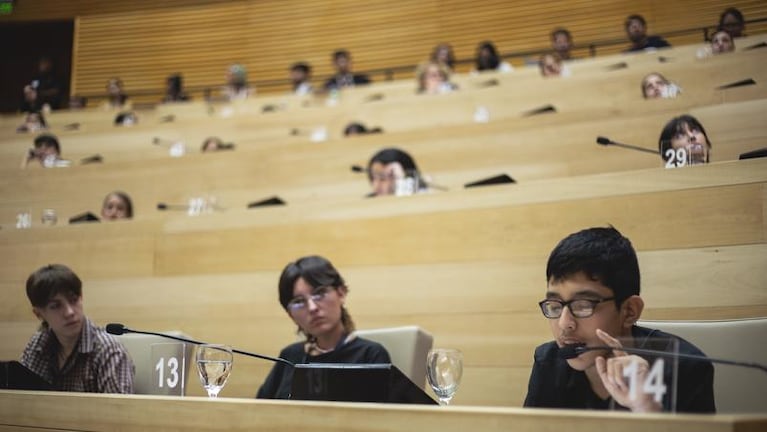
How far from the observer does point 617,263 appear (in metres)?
1.15

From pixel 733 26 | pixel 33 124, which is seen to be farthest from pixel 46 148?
pixel 733 26

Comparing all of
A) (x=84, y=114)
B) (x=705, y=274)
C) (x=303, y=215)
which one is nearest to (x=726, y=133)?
(x=705, y=274)

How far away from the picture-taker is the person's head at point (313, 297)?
6.02ft

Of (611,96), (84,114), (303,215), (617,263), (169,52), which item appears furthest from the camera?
(169,52)

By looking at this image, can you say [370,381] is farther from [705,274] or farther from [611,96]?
[611,96]

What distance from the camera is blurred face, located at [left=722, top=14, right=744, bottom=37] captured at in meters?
4.16

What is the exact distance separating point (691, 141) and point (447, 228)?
0.72 meters

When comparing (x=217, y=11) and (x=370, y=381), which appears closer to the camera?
(x=370, y=381)

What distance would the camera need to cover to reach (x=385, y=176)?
2.97 meters

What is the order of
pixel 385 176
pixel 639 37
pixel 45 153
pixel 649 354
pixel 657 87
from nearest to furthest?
pixel 649 354 < pixel 385 176 < pixel 657 87 < pixel 45 153 < pixel 639 37

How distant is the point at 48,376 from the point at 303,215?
93 centimetres

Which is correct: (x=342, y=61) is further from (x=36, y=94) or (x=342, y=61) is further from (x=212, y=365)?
(x=212, y=365)

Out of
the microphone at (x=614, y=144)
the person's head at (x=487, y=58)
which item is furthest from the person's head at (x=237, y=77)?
the microphone at (x=614, y=144)

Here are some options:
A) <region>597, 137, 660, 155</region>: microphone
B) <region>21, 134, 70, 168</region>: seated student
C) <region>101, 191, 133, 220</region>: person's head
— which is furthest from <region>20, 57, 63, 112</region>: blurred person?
<region>597, 137, 660, 155</region>: microphone
